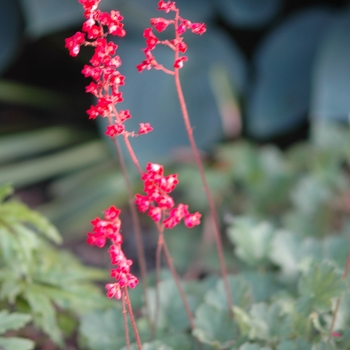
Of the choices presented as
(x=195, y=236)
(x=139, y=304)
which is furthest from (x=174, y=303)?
(x=195, y=236)

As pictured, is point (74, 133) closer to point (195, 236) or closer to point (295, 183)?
point (195, 236)

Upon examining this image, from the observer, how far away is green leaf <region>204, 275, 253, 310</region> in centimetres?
81

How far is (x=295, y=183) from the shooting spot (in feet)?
4.65

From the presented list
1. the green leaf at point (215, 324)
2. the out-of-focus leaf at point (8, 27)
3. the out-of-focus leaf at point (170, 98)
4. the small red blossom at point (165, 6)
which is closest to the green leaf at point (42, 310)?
the green leaf at point (215, 324)

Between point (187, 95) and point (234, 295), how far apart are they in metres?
1.04

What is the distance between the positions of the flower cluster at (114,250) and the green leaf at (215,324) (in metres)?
0.28

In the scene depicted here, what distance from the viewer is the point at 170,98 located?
1.68 m

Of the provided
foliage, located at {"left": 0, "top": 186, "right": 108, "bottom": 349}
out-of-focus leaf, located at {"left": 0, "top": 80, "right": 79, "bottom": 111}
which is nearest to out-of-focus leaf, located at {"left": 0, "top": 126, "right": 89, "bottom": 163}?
out-of-focus leaf, located at {"left": 0, "top": 80, "right": 79, "bottom": 111}

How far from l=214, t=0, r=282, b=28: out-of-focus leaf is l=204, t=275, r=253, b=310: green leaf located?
1128mm

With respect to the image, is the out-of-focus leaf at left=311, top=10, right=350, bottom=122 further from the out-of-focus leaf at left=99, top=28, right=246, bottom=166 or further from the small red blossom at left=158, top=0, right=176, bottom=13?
the small red blossom at left=158, top=0, right=176, bottom=13

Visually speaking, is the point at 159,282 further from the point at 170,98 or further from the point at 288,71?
the point at 288,71

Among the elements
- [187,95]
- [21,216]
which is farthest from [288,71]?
[21,216]

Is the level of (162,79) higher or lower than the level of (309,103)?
higher

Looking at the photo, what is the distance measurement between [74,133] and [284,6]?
99 centimetres
